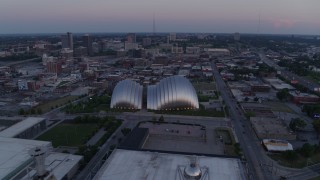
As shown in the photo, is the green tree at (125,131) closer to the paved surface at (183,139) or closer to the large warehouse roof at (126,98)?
the paved surface at (183,139)

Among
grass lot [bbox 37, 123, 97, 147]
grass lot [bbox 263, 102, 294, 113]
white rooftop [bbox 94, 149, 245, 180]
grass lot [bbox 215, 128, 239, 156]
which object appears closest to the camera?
white rooftop [bbox 94, 149, 245, 180]

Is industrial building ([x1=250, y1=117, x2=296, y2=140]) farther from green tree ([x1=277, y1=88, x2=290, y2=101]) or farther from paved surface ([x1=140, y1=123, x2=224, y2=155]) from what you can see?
green tree ([x1=277, y1=88, x2=290, y2=101])

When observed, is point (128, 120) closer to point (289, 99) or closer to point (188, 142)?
point (188, 142)

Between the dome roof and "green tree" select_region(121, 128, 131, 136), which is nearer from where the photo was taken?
the dome roof

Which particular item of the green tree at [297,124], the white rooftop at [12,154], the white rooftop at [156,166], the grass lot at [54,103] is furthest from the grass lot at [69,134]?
the green tree at [297,124]

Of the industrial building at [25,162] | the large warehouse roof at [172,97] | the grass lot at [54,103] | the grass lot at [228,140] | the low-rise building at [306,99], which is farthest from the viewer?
the low-rise building at [306,99]

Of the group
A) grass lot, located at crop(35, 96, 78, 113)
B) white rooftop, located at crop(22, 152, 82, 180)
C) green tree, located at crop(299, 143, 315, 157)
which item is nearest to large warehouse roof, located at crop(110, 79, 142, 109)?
grass lot, located at crop(35, 96, 78, 113)

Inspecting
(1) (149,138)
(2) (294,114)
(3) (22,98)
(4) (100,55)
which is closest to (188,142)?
(1) (149,138)
